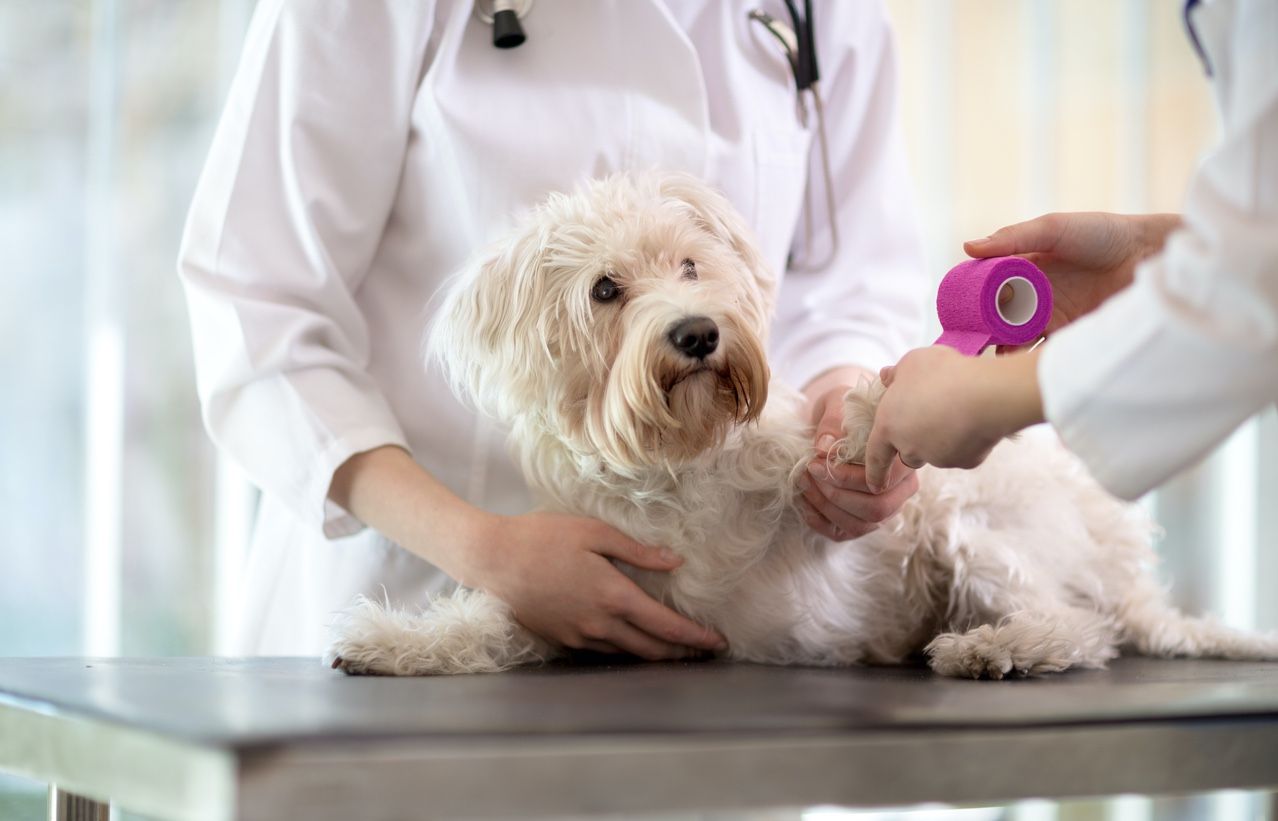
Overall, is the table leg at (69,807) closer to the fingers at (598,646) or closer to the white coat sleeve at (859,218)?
the fingers at (598,646)

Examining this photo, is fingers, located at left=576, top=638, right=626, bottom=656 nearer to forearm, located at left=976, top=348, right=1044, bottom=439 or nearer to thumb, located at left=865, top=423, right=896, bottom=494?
thumb, located at left=865, top=423, right=896, bottom=494

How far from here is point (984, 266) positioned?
118 cm

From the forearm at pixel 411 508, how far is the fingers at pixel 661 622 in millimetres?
207

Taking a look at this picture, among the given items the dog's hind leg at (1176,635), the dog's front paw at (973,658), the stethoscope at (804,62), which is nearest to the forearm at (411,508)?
the dog's front paw at (973,658)

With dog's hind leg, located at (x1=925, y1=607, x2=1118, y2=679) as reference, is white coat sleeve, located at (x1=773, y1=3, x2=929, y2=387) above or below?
above

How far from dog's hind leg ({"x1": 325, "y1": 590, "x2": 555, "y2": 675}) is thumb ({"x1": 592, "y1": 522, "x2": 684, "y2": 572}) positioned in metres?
0.15

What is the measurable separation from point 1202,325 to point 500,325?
904 millimetres

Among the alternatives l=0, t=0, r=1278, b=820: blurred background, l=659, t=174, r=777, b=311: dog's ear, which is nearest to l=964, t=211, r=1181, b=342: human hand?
l=659, t=174, r=777, b=311: dog's ear

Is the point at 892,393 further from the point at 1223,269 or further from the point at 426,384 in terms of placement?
the point at 426,384

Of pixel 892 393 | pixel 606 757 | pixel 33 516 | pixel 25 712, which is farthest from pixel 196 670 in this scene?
pixel 33 516

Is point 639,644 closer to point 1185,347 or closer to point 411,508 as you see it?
point 411,508

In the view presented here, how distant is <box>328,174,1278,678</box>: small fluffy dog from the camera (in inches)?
53.6

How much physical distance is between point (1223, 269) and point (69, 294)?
2.43 meters

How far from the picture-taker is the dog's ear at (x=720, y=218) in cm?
155
